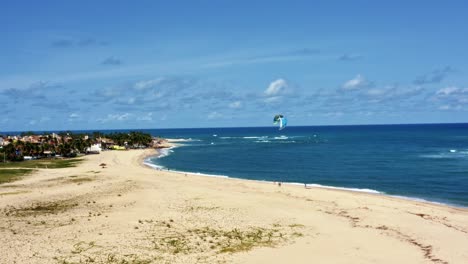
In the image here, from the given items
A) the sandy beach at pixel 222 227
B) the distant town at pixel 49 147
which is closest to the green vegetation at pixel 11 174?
the sandy beach at pixel 222 227

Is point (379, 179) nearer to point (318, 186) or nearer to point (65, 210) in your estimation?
point (318, 186)

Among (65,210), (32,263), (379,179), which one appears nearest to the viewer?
(32,263)

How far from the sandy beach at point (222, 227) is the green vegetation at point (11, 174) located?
11915mm

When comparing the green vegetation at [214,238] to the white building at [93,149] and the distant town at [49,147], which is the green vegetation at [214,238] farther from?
the white building at [93,149]

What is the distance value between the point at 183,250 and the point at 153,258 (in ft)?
6.56

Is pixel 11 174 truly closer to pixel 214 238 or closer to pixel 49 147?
pixel 49 147

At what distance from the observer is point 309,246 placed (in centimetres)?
2741

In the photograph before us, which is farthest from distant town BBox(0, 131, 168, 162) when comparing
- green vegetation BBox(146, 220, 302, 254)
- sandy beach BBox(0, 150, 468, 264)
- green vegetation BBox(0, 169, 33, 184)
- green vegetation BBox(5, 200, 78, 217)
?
green vegetation BBox(146, 220, 302, 254)

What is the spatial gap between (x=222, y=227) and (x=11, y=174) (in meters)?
49.1

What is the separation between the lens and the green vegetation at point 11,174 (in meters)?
63.1

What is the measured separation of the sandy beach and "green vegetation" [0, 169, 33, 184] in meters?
11.9

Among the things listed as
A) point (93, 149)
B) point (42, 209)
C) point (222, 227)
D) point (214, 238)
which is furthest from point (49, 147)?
point (214, 238)

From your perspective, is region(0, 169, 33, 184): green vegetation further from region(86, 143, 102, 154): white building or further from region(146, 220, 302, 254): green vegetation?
region(86, 143, 102, 154): white building

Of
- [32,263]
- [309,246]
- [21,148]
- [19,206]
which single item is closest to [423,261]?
[309,246]
